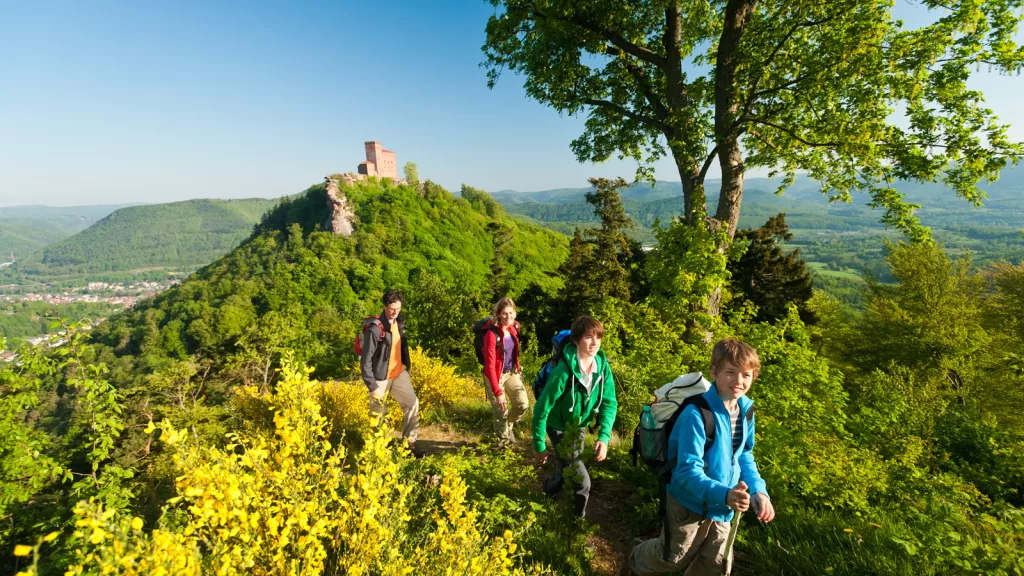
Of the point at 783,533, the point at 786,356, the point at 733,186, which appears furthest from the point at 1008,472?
the point at 733,186

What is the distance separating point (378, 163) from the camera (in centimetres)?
8706

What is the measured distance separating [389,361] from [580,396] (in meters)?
2.44

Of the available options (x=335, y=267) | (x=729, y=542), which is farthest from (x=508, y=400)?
(x=335, y=267)

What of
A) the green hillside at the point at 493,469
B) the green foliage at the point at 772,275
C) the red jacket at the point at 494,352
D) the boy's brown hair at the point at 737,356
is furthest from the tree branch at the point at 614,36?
the green foliage at the point at 772,275

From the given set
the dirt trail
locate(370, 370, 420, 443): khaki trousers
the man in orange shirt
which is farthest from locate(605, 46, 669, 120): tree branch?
locate(370, 370, 420, 443): khaki trousers

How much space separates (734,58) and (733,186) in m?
1.64

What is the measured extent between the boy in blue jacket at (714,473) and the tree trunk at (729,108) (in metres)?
3.21

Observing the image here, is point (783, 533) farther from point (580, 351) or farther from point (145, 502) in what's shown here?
point (145, 502)

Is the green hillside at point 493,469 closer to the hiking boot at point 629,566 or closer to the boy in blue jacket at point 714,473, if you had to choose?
the hiking boot at point 629,566

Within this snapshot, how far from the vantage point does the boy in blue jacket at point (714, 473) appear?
2.25 m

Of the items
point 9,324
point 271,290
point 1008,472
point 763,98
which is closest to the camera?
point 1008,472

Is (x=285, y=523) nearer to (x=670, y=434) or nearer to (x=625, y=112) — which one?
(x=670, y=434)

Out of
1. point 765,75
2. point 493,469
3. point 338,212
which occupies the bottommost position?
point 493,469

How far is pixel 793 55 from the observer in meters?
5.01
